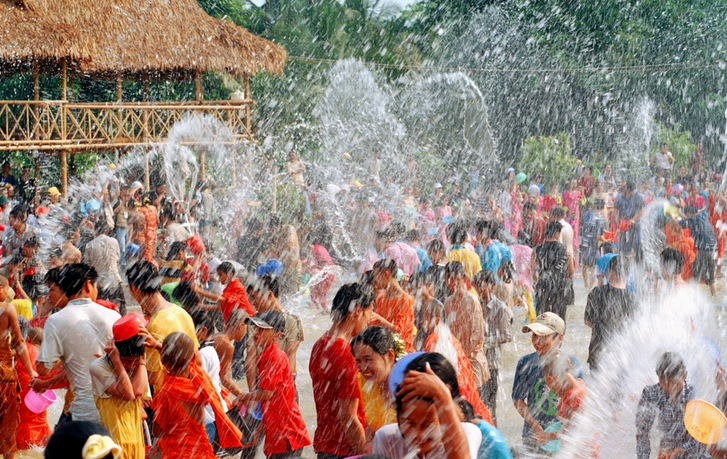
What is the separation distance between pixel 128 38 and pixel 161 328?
48.1 ft

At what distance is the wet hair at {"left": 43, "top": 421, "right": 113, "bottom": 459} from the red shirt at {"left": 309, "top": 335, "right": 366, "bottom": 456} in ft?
5.44

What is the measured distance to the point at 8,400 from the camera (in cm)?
566

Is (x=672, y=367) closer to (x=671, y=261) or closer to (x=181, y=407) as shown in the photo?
(x=181, y=407)

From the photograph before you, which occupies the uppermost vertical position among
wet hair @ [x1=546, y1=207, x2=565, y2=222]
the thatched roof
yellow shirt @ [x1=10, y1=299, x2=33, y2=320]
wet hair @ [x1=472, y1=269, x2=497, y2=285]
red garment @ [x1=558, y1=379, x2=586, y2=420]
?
the thatched roof

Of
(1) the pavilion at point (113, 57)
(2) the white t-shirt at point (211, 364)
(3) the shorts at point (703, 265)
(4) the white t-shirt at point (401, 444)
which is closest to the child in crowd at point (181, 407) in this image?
(2) the white t-shirt at point (211, 364)

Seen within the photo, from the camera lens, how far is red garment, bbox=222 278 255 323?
22.7 ft

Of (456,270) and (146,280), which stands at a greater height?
(456,270)

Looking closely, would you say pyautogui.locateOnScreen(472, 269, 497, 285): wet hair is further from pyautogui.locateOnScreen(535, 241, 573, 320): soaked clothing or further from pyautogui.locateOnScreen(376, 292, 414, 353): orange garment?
pyautogui.locateOnScreen(535, 241, 573, 320): soaked clothing

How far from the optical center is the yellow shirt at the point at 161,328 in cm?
499

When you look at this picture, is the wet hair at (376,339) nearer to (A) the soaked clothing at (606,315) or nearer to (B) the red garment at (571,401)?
(B) the red garment at (571,401)

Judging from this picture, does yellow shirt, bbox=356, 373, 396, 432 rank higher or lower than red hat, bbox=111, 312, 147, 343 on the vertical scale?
lower

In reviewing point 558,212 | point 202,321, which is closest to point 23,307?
point 202,321

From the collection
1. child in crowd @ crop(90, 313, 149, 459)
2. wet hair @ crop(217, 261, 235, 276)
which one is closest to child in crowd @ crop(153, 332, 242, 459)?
child in crowd @ crop(90, 313, 149, 459)

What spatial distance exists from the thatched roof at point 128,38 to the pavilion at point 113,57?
0.02 metres
